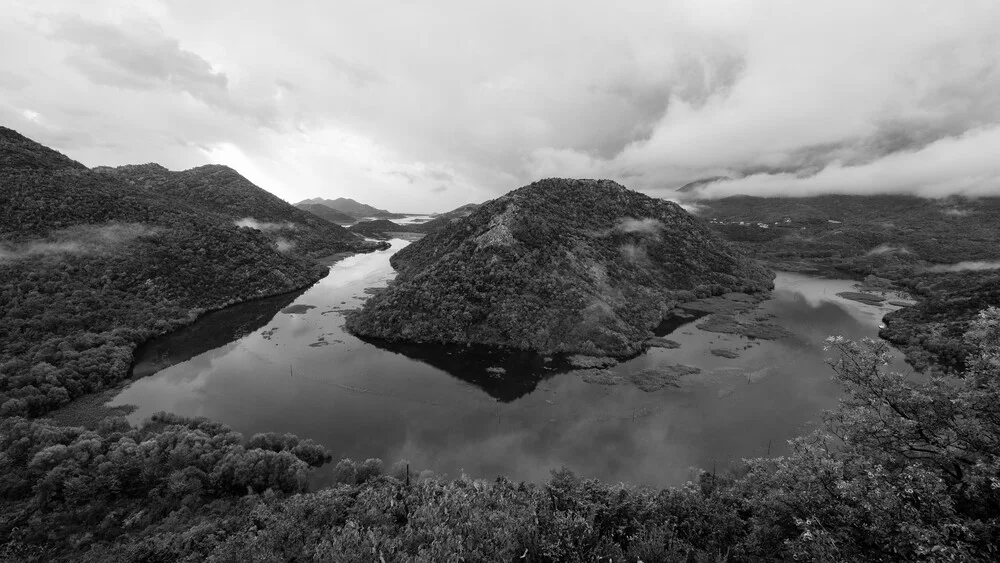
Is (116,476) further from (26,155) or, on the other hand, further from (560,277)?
(26,155)

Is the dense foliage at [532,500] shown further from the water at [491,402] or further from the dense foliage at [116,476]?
the water at [491,402]

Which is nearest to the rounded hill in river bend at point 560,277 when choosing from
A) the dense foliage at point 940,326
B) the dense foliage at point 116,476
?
the dense foliage at point 940,326

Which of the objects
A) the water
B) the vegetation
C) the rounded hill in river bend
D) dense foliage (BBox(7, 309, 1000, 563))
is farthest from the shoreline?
the rounded hill in river bend

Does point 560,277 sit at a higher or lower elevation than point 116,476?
higher

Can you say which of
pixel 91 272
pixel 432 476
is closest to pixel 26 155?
pixel 91 272

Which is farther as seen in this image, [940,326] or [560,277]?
[560,277]

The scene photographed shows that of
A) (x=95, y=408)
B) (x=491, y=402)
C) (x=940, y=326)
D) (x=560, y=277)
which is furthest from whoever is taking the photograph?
(x=560, y=277)

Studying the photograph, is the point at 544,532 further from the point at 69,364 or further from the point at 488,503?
the point at 69,364
